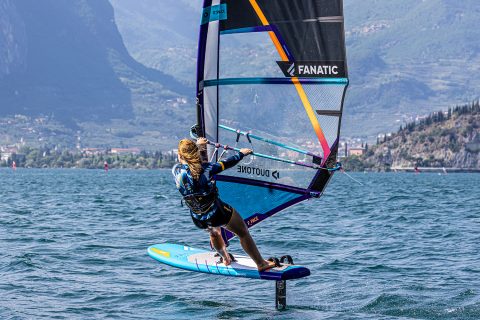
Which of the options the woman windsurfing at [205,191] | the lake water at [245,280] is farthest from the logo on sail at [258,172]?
the lake water at [245,280]

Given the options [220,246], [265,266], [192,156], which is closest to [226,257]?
[220,246]

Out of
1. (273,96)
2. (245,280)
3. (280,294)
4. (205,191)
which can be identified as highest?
(273,96)

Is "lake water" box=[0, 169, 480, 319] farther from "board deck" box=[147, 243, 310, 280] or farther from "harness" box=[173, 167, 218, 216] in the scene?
"harness" box=[173, 167, 218, 216]

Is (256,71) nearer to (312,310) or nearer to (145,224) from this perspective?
(312,310)

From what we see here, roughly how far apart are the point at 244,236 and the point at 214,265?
109 centimetres

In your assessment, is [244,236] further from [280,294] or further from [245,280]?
[245,280]

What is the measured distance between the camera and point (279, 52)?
53.4 ft

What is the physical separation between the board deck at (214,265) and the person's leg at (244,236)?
0.16 metres

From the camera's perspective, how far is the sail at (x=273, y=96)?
16.1 meters

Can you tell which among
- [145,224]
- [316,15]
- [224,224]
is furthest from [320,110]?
[145,224]

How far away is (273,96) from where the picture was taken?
16781mm

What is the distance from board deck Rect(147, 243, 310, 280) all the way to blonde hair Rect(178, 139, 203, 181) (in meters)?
1.93

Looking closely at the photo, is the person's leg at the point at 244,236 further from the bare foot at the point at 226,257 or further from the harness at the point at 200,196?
the bare foot at the point at 226,257

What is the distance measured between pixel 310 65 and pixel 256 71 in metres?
1.12
